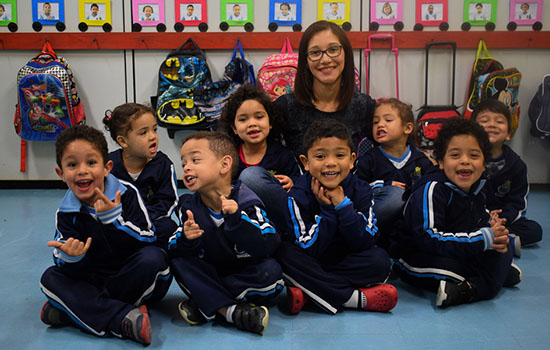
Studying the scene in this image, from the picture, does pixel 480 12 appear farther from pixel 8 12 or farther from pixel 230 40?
pixel 8 12

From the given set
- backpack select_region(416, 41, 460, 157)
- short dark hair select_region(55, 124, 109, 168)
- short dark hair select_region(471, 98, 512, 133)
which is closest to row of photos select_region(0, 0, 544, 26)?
backpack select_region(416, 41, 460, 157)

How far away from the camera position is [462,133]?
1.78 m

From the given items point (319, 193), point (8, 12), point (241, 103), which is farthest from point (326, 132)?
point (8, 12)


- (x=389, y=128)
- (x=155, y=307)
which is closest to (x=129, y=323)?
(x=155, y=307)

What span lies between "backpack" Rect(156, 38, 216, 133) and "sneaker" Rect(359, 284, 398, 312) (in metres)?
2.05

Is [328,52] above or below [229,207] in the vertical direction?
above

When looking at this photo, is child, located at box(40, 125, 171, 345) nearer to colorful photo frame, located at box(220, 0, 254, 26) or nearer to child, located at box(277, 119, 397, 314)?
child, located at box(277, 119, 397, 314)

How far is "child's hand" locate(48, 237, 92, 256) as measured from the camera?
→ 1.42 m

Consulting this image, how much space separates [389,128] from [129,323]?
127 cm

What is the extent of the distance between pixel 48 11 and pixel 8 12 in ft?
0.96

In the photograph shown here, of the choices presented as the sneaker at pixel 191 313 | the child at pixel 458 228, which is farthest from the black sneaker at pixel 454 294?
the sneaker at pixel 191 313

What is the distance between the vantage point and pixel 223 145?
1.67 m

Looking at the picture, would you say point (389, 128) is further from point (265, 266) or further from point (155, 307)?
point (155, 307)

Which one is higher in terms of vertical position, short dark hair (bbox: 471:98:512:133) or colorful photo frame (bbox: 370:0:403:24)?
colorful photo frame (bbox: 370:0:403:24)
